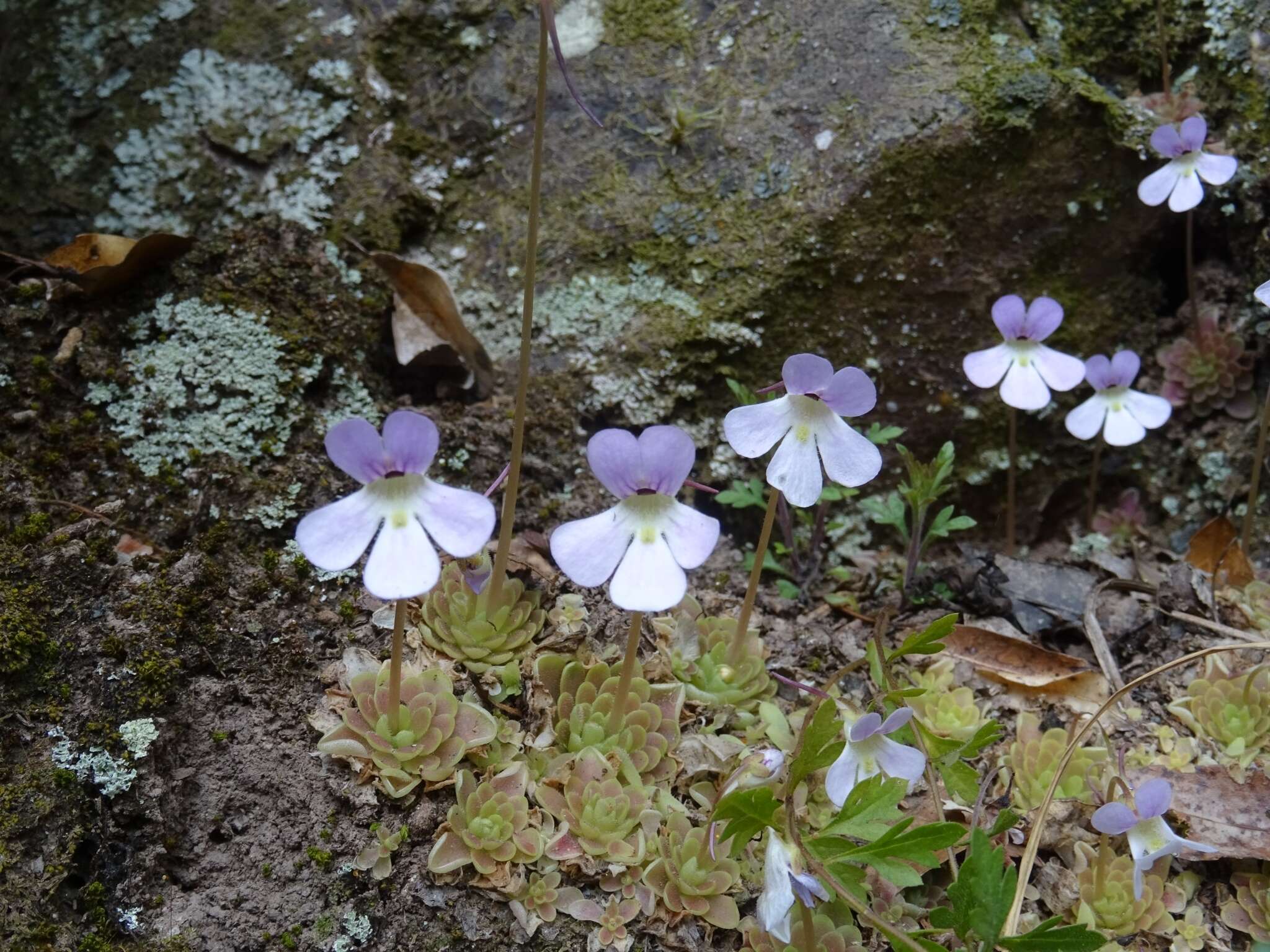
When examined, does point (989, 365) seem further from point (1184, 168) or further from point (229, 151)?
point (229, 151)

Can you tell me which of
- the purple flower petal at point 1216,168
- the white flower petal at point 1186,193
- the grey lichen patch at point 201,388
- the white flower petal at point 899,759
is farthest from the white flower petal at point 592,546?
the purple flower petal at point 1216,168

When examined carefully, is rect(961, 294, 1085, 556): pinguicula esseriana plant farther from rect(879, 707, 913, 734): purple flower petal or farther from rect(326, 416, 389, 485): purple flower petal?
rect(326, 416, 389, 485): purple flower petal

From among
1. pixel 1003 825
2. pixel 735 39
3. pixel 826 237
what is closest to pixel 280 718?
pixel 1003 825

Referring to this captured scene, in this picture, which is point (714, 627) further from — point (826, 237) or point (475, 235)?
point (475, 235)

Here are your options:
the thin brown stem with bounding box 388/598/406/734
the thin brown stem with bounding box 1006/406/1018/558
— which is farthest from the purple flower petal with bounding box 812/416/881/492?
the thin brown stem with bounding box 1006/406/1018/558

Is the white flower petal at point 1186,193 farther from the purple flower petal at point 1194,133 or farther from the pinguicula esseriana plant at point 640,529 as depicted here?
the pinguicula esseriana plant at point 640,529

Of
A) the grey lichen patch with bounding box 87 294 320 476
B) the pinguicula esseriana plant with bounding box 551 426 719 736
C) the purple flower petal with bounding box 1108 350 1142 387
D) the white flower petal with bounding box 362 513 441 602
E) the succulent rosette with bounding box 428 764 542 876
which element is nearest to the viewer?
the white flower petal with bounding box 362 513 441 602
